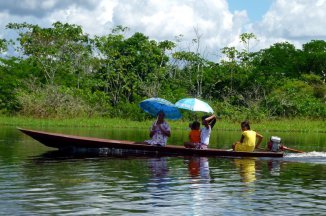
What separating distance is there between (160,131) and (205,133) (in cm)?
128

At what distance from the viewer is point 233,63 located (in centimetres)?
4706

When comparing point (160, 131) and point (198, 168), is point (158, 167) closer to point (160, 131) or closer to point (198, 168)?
point (198, 168)

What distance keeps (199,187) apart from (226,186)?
589 millimetres

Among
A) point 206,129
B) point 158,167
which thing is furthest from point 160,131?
point 158,167

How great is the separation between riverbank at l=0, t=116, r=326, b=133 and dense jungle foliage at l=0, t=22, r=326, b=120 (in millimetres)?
1577

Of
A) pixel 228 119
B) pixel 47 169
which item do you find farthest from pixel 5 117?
pixel 47 169

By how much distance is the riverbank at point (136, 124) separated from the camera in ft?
121

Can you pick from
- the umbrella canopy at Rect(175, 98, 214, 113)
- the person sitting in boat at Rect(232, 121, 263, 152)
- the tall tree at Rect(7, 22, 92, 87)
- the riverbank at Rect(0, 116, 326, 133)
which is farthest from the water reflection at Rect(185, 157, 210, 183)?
the tall tree at Rect(7, 22, 92, 87)

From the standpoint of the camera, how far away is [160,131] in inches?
730

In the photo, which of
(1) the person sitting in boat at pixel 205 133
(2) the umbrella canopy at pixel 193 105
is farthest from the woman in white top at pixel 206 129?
(2) the umbrella canopy at pixel 193 105

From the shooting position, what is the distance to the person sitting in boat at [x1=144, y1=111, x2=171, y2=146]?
60.2ft

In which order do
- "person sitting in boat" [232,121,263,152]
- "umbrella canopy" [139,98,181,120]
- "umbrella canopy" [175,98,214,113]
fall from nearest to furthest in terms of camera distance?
"person sitting in boat" [232,121,263,152] → "umbrella canopy" [175,98,214,113] → "umbrella canopy" [139,98,181,120]

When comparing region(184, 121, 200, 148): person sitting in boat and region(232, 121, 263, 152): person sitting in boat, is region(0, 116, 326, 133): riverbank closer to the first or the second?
region(184, 121, 200, 148): person sitting in boat

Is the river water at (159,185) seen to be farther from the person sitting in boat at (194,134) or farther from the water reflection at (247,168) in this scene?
the person sitting in boat at (194,134)
